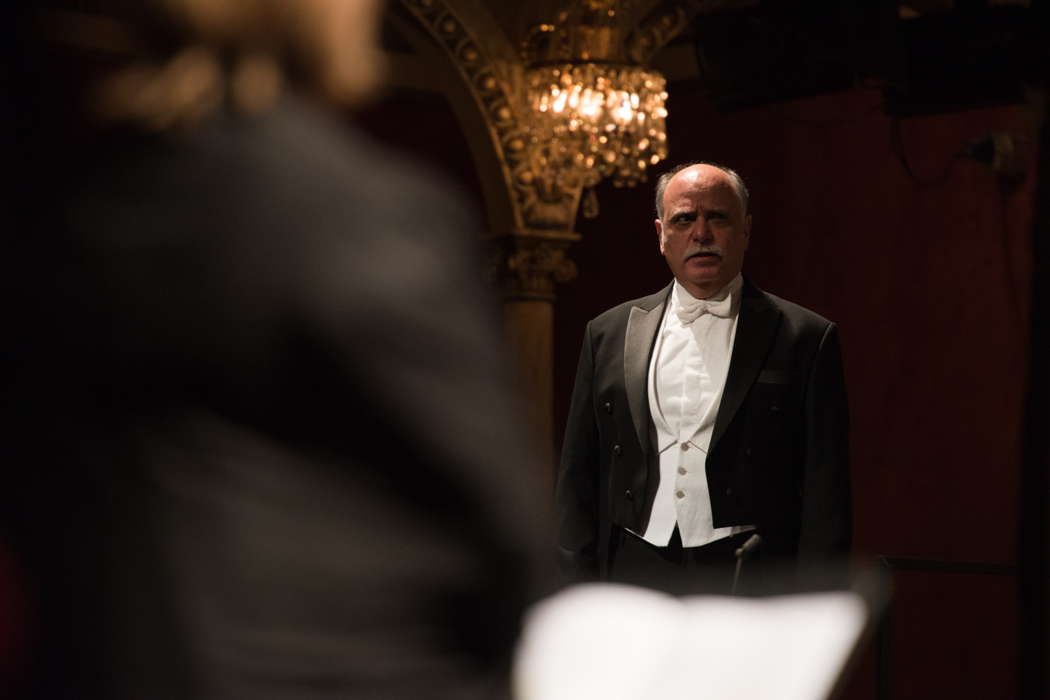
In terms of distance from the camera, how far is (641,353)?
10.2 feet

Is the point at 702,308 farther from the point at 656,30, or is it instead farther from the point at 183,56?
the point at 656,30

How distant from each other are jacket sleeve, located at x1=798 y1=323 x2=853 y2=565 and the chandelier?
2791 mm

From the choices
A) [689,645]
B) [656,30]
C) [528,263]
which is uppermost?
[656,30]

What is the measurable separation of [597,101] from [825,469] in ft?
10.1

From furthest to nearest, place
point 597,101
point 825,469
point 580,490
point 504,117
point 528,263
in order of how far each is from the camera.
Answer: point 528,263 < point 504,117 < point 597,101 < point 580,490 < point 825,469

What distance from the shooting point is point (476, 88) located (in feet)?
22.1

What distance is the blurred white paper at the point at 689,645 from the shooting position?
71 cm

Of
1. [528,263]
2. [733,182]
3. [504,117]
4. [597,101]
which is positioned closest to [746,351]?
[733,182]

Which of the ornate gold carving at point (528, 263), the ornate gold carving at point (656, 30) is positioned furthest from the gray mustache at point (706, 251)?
the ornate gold carving at point (528, 263)

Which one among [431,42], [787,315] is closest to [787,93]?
[787,315]

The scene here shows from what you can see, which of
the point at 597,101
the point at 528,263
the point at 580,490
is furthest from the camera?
the point at 528,263

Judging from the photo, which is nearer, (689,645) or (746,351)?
(689,645)

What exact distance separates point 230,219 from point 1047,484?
685 mm

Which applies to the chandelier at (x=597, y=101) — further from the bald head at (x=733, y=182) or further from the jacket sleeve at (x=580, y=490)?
the jacket sleeve at (x=580, y=490)
